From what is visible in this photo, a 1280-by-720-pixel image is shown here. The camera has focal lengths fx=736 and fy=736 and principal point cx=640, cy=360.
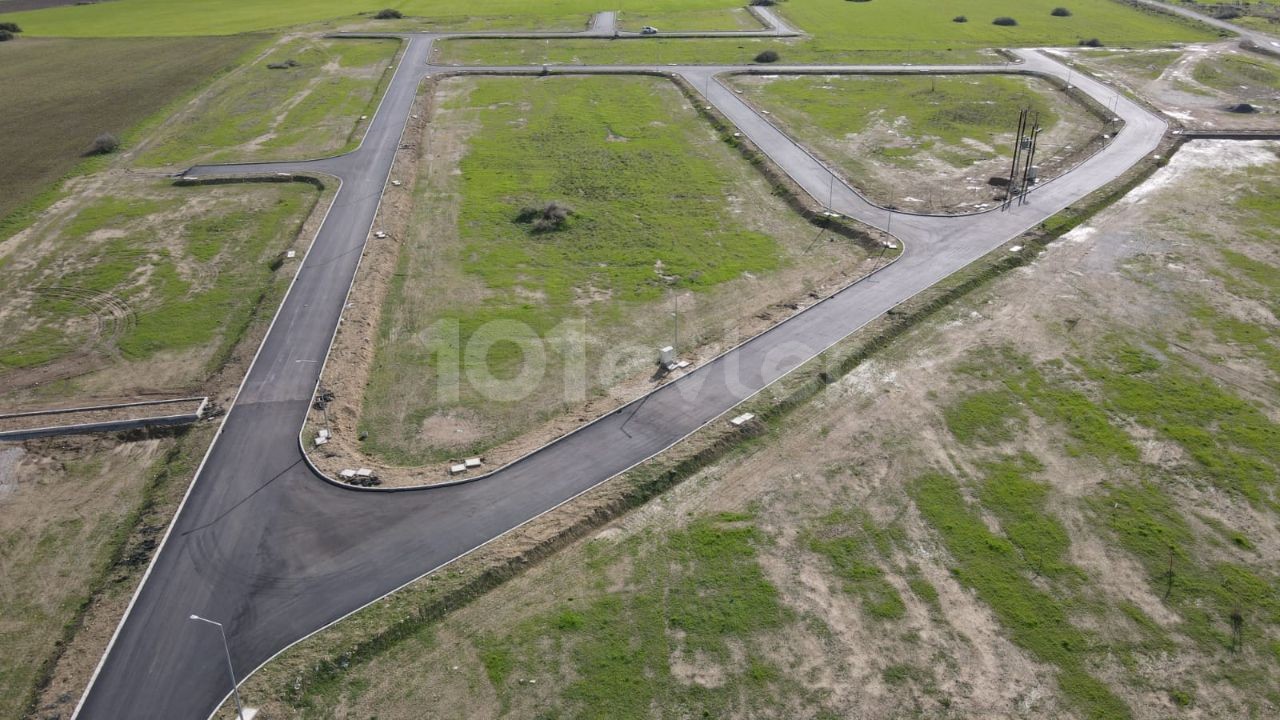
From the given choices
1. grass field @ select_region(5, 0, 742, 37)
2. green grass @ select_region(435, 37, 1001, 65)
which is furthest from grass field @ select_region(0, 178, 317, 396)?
grass field @ select_region(5, 0, 742, 37)

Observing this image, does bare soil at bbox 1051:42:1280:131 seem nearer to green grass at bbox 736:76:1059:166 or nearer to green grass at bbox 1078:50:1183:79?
green grass at bbox 1078:50:1183:79

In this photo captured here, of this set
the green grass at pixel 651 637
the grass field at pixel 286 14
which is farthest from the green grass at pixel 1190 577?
the grass field at pixel 286 14

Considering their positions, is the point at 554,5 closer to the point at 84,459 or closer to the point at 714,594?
the point at 84,459

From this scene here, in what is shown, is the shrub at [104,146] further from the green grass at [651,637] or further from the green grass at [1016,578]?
the green grass at [1016,578]

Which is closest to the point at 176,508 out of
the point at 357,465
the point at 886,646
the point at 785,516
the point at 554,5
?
the point at 357,465

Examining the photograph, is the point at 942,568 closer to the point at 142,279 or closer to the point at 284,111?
the point at 142,279
